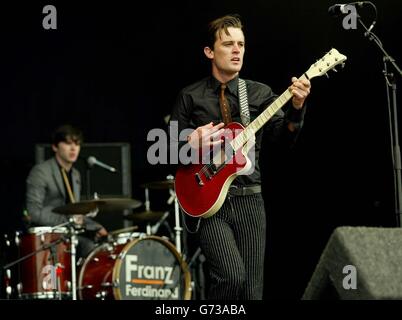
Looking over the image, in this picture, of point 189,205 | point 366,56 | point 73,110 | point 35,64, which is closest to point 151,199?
point 73,110

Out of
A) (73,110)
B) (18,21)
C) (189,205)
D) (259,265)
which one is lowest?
(259,265)

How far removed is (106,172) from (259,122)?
463cm

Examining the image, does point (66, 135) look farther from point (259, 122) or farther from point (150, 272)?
point (259, 122)

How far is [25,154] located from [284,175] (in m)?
2.82

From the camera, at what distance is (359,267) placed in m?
3.79

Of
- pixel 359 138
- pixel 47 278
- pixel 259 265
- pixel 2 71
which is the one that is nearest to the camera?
pixel 259 265

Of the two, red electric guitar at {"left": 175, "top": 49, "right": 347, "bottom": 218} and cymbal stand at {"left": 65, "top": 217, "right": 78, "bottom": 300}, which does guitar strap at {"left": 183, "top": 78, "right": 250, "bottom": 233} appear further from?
cymbal stand at {"left": 65, "top": 217, "right": 78, "bottom": 300}

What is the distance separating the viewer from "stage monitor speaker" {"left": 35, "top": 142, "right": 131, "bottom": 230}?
9352 millimetres

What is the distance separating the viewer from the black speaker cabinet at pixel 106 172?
934 cm

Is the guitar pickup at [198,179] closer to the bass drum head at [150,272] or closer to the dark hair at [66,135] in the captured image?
the bass drum head at [150,272]

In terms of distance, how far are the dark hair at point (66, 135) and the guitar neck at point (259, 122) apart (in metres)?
3.79

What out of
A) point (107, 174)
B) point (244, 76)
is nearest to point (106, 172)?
point (107, 174)

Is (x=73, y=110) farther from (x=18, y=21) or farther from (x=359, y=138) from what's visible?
(x=359, y=138)

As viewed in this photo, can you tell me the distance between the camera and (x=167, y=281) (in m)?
8.43
